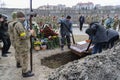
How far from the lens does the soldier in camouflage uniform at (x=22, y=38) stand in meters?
6.92

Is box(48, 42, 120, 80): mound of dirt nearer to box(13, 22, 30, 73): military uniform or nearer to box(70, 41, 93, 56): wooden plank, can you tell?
box(13, 22, 30, 73): military uniform

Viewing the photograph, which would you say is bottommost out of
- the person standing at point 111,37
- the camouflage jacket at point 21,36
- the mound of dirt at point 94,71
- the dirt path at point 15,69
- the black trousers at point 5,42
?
the dirt path at point 15,69

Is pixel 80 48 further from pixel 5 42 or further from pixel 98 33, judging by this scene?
pixel 5 42

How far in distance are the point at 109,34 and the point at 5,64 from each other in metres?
3.46

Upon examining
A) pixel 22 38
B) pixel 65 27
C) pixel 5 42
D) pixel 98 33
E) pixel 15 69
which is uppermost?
pixel 22 38

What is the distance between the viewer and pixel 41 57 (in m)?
10.2

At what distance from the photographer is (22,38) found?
698cm

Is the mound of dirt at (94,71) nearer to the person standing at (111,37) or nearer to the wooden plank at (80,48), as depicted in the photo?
the person standing at (111,37)

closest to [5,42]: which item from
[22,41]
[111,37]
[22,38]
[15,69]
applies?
[15,69]

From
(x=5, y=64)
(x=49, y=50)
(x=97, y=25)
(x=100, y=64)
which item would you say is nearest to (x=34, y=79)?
(x=5, y=64)

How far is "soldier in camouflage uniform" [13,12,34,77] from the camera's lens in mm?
6922

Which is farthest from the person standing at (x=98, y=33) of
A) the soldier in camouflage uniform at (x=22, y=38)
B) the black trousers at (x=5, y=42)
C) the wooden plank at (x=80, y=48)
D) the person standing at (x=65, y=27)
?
the black trousers at (x=5, y=42)

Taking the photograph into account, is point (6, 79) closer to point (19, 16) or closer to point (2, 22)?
point (19, 16)

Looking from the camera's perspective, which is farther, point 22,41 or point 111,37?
point 111,37
